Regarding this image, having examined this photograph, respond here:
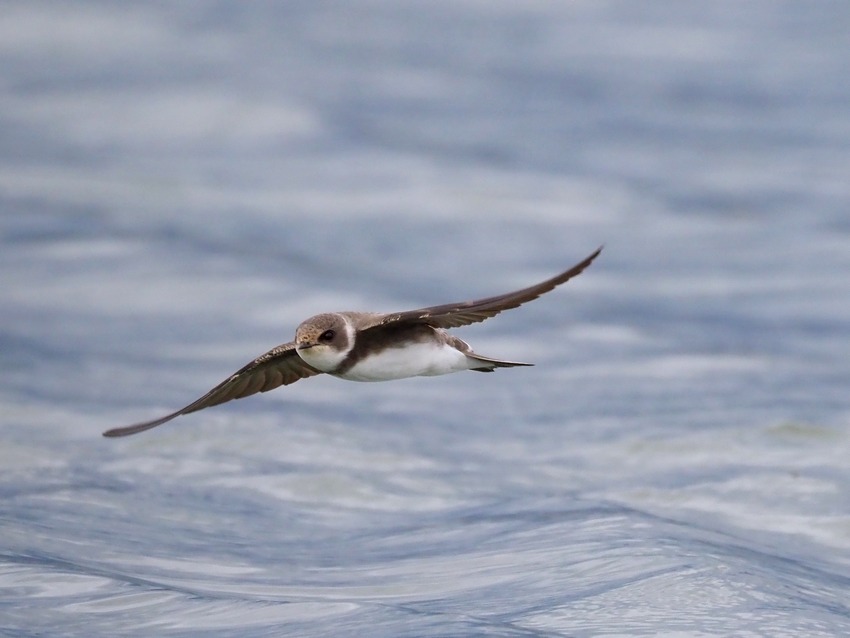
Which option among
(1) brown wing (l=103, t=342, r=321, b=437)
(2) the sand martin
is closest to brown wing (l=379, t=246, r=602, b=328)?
(2) the sand martin

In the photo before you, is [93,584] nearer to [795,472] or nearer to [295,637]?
[295,637]

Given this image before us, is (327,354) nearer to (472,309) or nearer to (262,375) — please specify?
(472,309)

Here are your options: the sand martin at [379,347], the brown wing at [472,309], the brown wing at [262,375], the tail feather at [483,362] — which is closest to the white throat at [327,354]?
the sand martin at [379,347]

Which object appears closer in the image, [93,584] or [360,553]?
[93,584]

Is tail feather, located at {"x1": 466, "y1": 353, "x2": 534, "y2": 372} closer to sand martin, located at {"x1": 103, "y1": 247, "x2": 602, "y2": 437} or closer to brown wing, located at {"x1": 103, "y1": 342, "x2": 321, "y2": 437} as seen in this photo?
sand martin, located at {"x1": 103, "y1": 247, "x2": 602, "y2": 437}

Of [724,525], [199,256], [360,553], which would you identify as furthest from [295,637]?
[199,256]

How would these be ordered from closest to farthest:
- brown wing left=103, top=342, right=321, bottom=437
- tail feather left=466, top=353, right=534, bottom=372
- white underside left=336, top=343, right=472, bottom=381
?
white underside left=336, top=343, right=472, bottom=381, tail feather left=466, top=353, right=534, bottom=372, brown wing left=103, top=342, right=321, bottom=437

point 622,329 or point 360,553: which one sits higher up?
point 622,329
